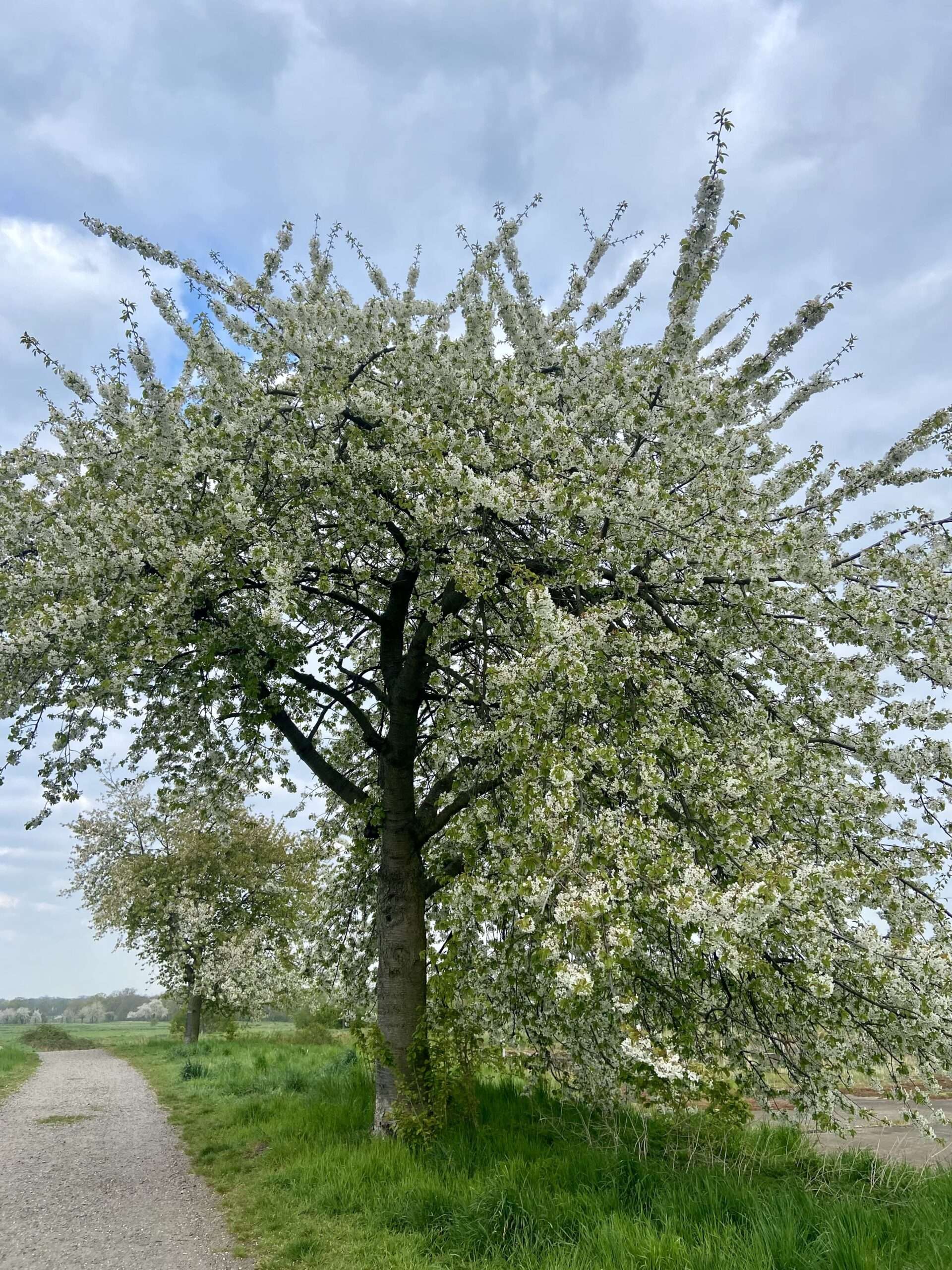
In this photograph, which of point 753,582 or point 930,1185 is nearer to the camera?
point 930,1185

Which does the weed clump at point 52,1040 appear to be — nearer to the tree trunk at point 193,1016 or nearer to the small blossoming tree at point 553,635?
the tree trunk at point 193,1016

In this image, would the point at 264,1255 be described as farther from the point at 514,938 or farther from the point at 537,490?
the point at 537,490

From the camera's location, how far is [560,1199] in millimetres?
5770

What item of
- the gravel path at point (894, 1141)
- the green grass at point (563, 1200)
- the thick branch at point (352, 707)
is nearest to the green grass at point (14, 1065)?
the green grass at point (563, 1200)

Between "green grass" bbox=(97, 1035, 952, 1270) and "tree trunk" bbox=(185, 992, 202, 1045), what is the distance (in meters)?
18.8

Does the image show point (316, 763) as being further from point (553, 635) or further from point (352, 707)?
point (553, 635)

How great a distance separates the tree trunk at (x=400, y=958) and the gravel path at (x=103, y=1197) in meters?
2.13

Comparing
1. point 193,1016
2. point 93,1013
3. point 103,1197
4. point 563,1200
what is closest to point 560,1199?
point 563,1200

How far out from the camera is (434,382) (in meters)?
8.66

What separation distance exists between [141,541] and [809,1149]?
9153mm

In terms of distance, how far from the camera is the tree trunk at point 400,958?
8.45m

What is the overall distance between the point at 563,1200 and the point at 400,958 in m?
3.76

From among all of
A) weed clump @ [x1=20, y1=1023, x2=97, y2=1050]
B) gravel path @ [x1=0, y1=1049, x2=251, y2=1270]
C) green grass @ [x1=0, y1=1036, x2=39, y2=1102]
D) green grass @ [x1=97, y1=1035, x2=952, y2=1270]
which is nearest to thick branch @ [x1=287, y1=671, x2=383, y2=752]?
green grass @ [x1=97, y1=1035, x2=952, y2=1270]

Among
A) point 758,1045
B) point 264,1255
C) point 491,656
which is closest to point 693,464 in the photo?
point 491,656
